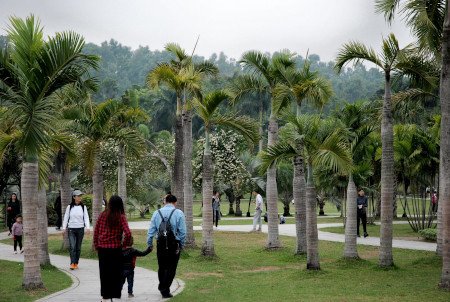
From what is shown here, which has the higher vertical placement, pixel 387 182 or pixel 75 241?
pixel 387 182

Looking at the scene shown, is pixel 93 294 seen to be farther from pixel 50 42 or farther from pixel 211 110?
pixel 211 110

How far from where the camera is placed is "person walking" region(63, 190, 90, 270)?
14844 millimetres

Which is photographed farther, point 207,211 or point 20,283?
point 207,211

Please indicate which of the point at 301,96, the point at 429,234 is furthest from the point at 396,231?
the point at 301,96

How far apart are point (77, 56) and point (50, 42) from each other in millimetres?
544

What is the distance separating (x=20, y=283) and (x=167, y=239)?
12.5 feet

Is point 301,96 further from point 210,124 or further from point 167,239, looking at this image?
point 167,239

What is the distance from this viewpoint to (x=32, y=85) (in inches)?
445

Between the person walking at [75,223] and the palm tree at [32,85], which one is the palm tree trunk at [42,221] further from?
the palm tree at [32,85]

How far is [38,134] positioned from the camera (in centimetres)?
1130

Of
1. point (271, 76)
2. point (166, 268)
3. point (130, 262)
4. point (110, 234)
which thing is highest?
point (271, 76)

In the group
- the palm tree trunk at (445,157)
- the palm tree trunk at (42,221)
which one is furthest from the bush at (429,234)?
the palm tree trunk at (42,221)

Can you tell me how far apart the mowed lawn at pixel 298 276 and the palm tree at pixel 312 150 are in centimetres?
82

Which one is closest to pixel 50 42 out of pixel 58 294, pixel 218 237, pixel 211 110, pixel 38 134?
pixel 38 134
